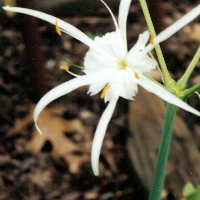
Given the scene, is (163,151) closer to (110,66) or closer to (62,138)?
(110,66)

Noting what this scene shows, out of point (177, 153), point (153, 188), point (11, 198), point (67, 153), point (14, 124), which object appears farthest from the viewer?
point (14, 124)

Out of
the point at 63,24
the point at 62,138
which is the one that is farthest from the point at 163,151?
the point at 62,138

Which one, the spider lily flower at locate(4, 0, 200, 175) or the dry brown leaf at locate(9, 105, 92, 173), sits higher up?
the dry brown leaf at locate(9, 105, 92, 173)

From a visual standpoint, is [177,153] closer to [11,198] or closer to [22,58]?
[11,198]

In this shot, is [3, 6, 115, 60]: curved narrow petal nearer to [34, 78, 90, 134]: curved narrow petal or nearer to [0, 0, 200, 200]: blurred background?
[34, 78, 90, 134]: curved narrow petal

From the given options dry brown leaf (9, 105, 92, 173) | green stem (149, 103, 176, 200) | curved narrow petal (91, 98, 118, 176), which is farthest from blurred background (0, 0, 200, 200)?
curved narrow petal (91, 98, 118, 176)

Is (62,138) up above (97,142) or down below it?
above

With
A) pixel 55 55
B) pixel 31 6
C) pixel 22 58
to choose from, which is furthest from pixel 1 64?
pixel 31 6
